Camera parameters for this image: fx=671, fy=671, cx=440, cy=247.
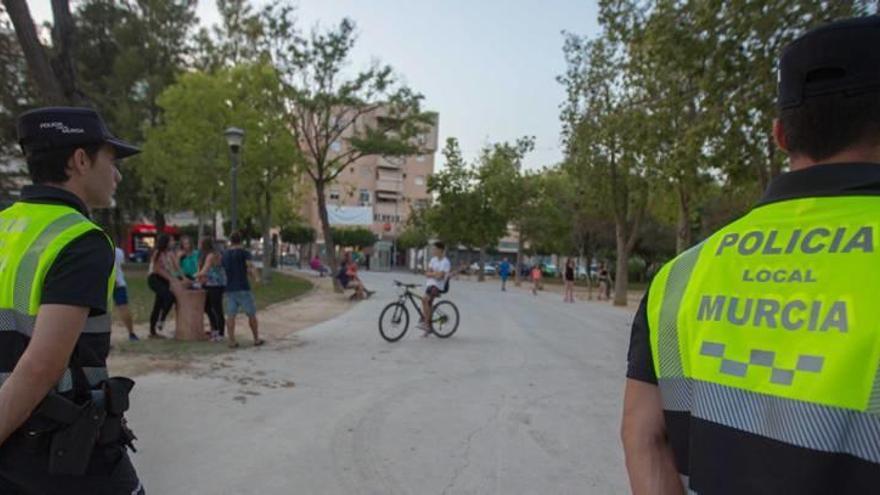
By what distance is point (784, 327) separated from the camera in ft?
4.12

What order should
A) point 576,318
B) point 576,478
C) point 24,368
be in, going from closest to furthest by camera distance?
point 24,368
point 576,478
point 576,318

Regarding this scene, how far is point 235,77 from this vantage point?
2736cm

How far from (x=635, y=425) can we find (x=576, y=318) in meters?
17.4

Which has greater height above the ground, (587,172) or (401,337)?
(587,172)

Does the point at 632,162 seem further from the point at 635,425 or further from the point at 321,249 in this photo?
the point at 321,249

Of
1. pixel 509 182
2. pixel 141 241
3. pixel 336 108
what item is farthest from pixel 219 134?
pixel 141 241

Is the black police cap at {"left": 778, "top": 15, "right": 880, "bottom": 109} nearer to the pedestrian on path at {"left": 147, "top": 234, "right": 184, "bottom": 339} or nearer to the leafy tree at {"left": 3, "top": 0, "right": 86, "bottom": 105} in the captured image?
the leafy tree at {"left": 3, "top": 0, "right": 86, "bottom": 105}

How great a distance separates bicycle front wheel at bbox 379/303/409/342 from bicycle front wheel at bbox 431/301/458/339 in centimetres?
73

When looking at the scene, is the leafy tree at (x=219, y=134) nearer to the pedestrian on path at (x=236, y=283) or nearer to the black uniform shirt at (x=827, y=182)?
the pedestrian on path at (x=236, y=283)

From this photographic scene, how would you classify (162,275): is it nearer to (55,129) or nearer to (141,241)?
(55,129)

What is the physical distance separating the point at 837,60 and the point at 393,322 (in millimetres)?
11135

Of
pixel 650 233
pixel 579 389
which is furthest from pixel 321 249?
pixel 579 389

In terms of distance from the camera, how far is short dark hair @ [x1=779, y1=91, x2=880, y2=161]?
1.30m

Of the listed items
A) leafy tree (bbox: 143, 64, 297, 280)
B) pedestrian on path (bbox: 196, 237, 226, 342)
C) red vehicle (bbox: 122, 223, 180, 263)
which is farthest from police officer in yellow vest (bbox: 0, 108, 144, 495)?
red vehicle (bbox: 122, 223, 180, 263)
